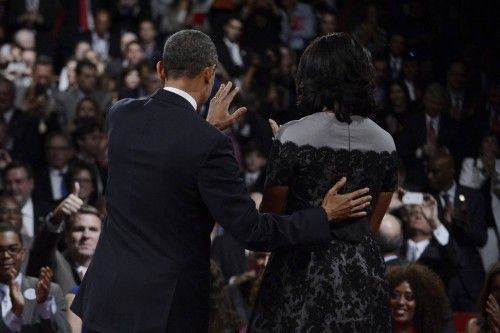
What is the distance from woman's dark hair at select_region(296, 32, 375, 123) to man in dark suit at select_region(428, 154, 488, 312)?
10.6ft

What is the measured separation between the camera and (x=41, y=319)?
17.1 ft

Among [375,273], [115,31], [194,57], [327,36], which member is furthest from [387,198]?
[115,31]

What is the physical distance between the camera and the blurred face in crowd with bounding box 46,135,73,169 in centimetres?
865

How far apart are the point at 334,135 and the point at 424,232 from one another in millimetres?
3415

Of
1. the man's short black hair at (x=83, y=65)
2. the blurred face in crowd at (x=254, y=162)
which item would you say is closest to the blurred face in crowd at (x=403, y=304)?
the blurred face in crowd at (x=254, y=162)

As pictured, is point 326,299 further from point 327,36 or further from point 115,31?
point 115,31

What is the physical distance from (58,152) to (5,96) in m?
1.04

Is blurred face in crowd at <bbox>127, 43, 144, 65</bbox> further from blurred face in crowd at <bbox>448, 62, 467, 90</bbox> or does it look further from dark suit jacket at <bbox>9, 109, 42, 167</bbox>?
blurred face in crowd at <bbox>448, 62, 467, 90</bbox>

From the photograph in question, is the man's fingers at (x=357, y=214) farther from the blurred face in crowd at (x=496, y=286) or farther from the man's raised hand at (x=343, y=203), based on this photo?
the blurred face in crowd at (x=496, y=286)

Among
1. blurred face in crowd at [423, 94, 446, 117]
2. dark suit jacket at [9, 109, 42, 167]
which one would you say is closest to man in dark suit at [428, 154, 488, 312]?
blurred face in crowd at [423, 94, 446, 117]

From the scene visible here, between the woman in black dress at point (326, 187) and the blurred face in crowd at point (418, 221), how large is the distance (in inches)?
129

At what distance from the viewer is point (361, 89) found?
3.32 meters

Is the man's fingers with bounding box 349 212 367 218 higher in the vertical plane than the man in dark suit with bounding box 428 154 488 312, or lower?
higher

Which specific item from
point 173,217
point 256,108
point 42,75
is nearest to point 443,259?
point 173,217
